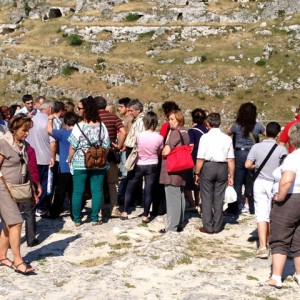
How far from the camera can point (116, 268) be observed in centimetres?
774

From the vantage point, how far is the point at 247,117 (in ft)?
34.0

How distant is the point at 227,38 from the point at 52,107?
34.7m

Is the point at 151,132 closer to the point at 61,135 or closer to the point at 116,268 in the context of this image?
the point at 61,135

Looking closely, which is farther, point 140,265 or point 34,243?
point 34,243

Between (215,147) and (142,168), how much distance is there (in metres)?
1.39

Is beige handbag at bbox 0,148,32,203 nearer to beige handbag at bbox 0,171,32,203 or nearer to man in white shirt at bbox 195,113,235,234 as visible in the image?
beige handbag at bbox 0,171,32,203

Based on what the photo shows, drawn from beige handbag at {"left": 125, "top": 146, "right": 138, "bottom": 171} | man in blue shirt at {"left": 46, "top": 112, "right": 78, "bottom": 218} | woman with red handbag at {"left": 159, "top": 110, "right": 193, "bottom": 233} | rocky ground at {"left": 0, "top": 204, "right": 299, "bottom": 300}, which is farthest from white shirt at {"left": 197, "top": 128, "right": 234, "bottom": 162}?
man in blue shirt at {"left": 46, "top": 112, "right": 78, "bottom": 218}

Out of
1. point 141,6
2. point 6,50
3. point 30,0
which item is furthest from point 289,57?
point 30,0

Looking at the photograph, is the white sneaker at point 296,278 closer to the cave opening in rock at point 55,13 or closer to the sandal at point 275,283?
the sandal at point 275,283

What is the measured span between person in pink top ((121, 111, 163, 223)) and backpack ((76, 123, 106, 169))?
2.51ft

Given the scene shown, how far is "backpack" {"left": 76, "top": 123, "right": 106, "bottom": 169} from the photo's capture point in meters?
9.29

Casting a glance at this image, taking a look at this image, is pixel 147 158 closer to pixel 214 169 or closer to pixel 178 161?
pixel 178 161

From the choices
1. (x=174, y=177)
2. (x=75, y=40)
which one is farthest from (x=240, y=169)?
(x=75, y=40)

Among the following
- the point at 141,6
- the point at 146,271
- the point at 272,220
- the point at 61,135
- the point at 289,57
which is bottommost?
the point at 146,271
